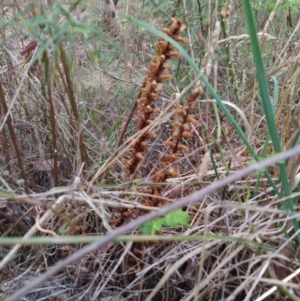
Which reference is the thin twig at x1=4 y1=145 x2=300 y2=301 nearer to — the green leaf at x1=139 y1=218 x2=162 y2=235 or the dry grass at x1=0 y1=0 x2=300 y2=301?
the dry grass at x1=0 y1=0 x2=300 y2=301

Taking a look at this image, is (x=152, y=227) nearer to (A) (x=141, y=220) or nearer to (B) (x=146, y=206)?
(B) (x=146, y=206)

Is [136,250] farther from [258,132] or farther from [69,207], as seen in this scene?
[258,132]

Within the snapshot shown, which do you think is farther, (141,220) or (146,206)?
(146,206)

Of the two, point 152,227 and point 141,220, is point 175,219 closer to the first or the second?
point 152,227

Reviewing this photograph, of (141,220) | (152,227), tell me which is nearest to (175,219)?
(152,227)

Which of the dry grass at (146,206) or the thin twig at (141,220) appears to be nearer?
the thin twig at (141,220)

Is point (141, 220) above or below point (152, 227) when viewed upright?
above

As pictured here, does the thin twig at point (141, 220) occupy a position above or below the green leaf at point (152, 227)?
above

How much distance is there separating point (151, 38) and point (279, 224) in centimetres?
89

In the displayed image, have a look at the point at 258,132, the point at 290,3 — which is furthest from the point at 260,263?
the point at 290,3

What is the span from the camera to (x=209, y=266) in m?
0.83

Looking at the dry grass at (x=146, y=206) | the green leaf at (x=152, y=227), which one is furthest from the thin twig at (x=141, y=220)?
the green leaf at (x=152, y=227)

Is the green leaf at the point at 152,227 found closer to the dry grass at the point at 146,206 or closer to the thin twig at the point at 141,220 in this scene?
the dry grass at the point at 146,206

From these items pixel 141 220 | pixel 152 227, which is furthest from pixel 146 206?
pixel 141 220
